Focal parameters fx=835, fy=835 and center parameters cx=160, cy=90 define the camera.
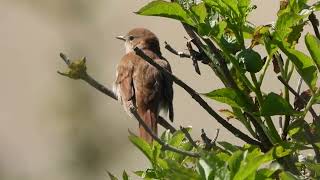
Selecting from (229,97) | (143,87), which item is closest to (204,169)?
(229,97)

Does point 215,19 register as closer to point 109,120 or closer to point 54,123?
point 109,120

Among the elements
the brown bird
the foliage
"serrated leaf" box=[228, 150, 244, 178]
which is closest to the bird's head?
the brown bird

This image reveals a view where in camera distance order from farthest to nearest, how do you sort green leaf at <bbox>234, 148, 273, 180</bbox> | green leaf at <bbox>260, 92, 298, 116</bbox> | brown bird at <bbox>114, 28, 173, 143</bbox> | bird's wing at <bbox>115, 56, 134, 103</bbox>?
1. bird's wing at <bbox>115, 56, 134, 103</bbox>
2. brown bird at <bbox>114, 28, 173, 143</bbox>
3. green leaf at <bbox>260, 92, 298, 116</bbox>
4. green leaf at <bbox>234, 148, 273, 180</bbox>

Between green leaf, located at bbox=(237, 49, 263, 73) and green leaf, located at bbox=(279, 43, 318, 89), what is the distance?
0.05m

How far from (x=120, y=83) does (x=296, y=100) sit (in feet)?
12.5

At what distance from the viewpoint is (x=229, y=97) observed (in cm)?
146

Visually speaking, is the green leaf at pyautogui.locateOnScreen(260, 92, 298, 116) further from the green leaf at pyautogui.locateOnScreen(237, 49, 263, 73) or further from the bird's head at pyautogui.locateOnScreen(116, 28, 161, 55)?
the bird's head at pyautogui.locateOnScreen(116, 28, 161, 55)

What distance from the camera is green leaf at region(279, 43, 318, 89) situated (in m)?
1.44

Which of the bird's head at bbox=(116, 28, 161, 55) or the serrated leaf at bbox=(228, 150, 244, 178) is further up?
the bird's head at bbox=(116, 28, 161, 55)

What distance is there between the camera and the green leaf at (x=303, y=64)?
144cm

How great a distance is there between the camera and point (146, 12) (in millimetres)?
1481

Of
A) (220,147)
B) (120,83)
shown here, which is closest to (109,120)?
(120,83)

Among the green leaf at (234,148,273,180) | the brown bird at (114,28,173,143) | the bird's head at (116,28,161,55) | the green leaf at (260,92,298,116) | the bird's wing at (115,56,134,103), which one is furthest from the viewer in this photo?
the bird's head at (116,28,161,55)

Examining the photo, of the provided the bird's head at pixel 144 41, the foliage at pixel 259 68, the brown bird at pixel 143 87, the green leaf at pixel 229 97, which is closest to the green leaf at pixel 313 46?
the foliage at pixel 259 68
